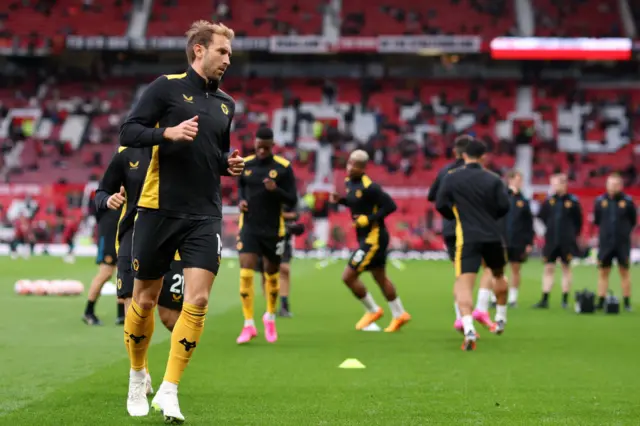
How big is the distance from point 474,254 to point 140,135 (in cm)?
553

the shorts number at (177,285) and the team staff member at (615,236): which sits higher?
the shorts number at (177,285)

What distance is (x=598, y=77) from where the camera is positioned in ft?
155

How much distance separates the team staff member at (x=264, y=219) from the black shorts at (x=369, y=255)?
3.82ft

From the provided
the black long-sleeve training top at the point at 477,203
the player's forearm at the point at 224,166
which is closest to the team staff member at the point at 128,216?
the player's forearm at the point at 224,166

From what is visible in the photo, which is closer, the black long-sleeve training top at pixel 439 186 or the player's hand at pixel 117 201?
the player's hand at pixel 117 201

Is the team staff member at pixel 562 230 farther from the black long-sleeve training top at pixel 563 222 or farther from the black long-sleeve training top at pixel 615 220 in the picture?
the black long-sleeve training top at pixel 615 220

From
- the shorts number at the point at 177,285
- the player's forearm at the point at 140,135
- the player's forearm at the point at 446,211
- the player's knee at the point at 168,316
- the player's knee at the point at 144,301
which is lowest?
the player's knee at the point at 168,316

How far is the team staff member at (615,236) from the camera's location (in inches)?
645

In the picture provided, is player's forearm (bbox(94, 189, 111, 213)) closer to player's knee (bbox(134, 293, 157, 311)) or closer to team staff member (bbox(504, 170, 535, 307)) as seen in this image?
player's knee (bbox(134, 293, 157, 311))

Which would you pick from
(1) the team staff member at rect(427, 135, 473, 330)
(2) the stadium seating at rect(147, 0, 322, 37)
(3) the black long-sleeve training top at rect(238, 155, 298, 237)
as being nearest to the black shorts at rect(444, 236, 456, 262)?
(1) the team staff member at rect(427, 135, 473, 330)

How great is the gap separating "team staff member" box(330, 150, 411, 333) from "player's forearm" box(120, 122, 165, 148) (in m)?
6.27

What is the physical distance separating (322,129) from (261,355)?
3547 cm

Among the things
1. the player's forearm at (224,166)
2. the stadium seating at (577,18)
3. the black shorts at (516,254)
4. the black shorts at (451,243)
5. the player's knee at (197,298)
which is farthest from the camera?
the stadium seating at (577,18)

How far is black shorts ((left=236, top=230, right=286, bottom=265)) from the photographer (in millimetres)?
11398
